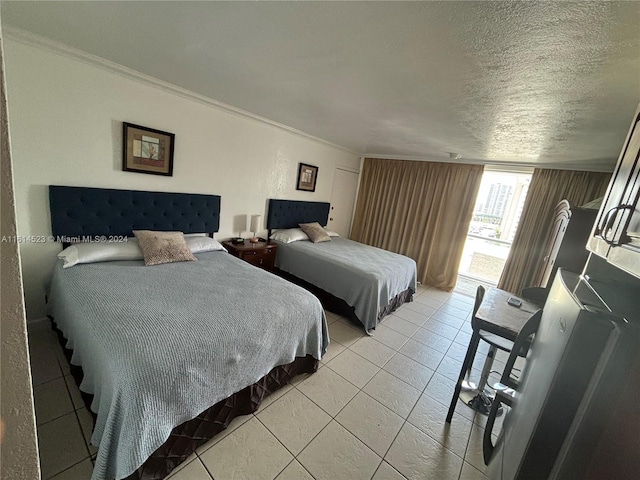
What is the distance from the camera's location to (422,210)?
4.82 meters

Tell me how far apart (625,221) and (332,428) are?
1.85 metres

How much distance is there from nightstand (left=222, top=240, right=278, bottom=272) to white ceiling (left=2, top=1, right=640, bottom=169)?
1678 mm

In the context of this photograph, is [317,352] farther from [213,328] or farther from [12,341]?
[12,341]

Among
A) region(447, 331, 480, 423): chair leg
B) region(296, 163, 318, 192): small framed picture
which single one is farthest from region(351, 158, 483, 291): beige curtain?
region(447, 331, 480, 423): chair leg

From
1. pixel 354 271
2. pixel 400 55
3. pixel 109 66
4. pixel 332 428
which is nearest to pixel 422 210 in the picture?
pixel 354 271

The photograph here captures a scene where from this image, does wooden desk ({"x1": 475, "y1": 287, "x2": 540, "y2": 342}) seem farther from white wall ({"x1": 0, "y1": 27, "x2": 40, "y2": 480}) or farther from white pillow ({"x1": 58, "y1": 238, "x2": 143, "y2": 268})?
white pillow ({"x1": 58, "y1": 238, "x2": 143, "y2": 268})

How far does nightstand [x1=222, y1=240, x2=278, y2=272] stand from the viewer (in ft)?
10.8

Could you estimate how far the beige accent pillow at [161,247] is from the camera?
7.81ft

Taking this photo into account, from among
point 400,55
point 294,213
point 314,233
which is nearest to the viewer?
point 400,55

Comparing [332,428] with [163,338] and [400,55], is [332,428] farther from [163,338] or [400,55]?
[400,55]

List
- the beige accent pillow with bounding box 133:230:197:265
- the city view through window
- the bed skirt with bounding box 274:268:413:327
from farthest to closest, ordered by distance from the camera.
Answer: the city view through window < the bed skirt with bounding box 274:268:413:327 < the beige accent pillow with bounding box 133:230:197:265

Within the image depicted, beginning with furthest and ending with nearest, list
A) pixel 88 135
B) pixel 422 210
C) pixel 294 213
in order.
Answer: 1. pixel 422 210
2. pixel 294 213
3. pixel 88 135

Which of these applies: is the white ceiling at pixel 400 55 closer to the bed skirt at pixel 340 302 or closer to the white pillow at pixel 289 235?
the white pillow at pixel 289 235

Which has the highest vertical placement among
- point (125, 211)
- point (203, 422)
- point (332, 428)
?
point (125, 211)
